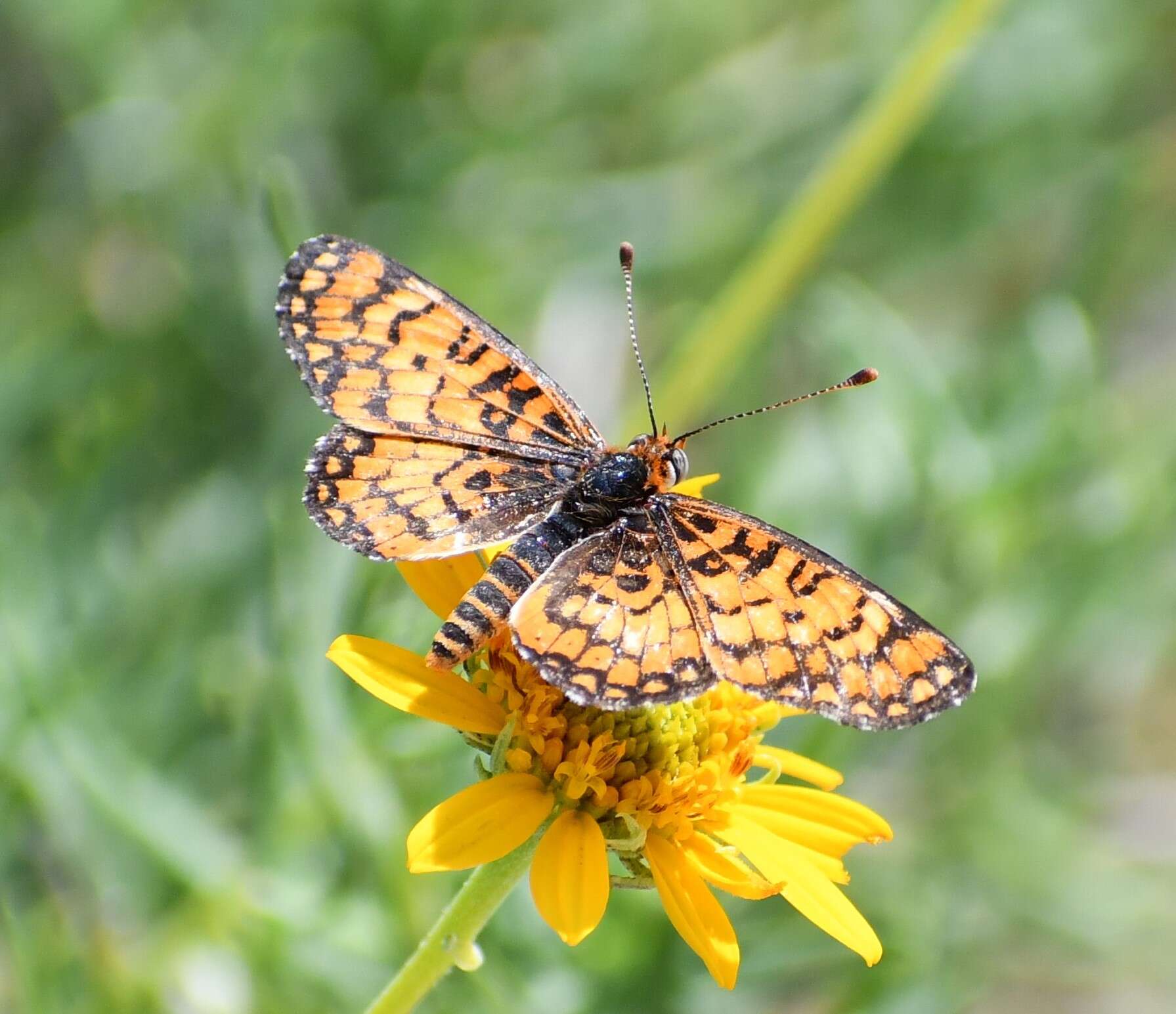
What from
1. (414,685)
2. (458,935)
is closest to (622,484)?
(414,685)

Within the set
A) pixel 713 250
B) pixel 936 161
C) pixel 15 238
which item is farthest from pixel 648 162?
pixel 15 238

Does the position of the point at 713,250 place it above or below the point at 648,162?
below

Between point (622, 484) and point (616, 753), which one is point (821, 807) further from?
point (622, 484)

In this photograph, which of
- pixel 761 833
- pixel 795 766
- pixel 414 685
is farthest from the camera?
pixel 795 766

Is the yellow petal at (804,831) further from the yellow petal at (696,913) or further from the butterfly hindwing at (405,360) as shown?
the butterfly hindwing at (405,360)

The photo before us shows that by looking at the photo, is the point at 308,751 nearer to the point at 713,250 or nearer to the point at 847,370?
the point at 847,370

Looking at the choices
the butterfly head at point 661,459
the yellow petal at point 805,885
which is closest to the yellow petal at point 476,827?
the yellow petal at point 805,885
